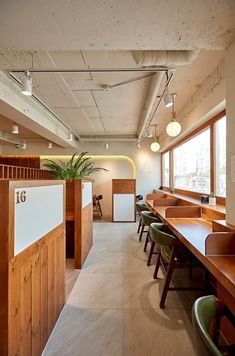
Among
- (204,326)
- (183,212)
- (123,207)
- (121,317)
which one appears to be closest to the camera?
(204,326)

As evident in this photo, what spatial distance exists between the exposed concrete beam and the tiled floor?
2744 mm

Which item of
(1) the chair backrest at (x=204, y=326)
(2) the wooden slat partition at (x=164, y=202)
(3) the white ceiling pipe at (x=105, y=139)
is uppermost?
(3) the white ceiling pipe at (x=105, y=139)

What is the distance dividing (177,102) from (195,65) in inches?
49.0

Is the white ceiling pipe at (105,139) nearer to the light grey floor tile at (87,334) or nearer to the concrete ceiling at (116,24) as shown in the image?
the concrete ceiling at (116,24)

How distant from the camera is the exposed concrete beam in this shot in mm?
3023

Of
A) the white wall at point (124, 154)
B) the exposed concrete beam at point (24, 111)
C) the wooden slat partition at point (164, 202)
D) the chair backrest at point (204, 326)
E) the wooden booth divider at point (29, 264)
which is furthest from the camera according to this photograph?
the white wall at point (124, 154)

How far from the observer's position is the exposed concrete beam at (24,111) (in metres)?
3.02

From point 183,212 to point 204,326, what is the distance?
6.87 feet

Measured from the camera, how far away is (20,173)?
5953 millimetres

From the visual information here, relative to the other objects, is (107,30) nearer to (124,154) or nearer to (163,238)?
(163,238)

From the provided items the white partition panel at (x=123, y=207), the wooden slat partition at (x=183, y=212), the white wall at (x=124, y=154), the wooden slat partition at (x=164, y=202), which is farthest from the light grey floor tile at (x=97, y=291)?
the white wall at (x=124, y=154)


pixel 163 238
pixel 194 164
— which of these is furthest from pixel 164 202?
pixel 163 238

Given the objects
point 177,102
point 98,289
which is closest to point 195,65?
point 177,102

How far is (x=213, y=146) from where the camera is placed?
128 inches
